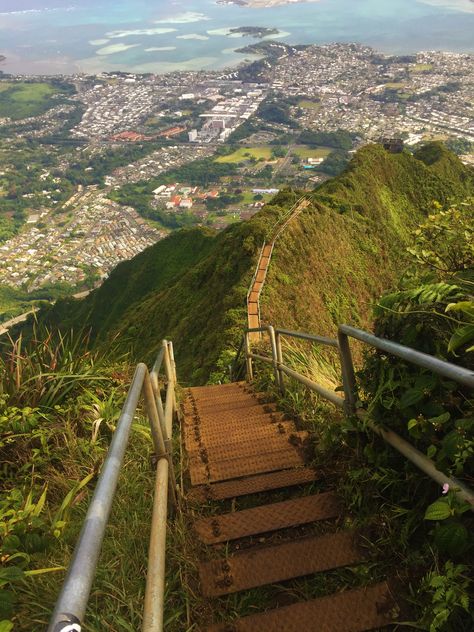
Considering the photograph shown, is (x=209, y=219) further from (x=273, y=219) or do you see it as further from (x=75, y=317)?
(x=273, y=219)

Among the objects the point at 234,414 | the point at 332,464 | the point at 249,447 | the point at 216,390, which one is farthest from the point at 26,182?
the point at 332,464

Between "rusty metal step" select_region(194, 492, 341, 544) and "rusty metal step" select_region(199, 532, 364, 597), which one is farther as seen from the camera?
"rusty metal step" select_region(194, 492, 341, 544)

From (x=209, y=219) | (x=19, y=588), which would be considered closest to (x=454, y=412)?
(x=19, y=588)

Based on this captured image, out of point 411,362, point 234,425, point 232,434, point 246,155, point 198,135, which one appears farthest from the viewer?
point 198,135

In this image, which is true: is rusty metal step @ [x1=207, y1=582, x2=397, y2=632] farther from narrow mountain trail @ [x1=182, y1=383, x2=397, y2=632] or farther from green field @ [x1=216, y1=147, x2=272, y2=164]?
green field @ [x1=216, y1=147, x2=272, y2=164]

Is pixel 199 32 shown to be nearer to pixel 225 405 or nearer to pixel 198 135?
pixel 198 135

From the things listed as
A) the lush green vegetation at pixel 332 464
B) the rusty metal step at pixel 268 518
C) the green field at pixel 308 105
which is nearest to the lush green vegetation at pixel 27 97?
the green field at pixel 308 105

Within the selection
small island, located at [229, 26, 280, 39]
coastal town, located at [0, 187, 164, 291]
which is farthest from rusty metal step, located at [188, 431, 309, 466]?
small island, located at [229, 26, 280, 39]
